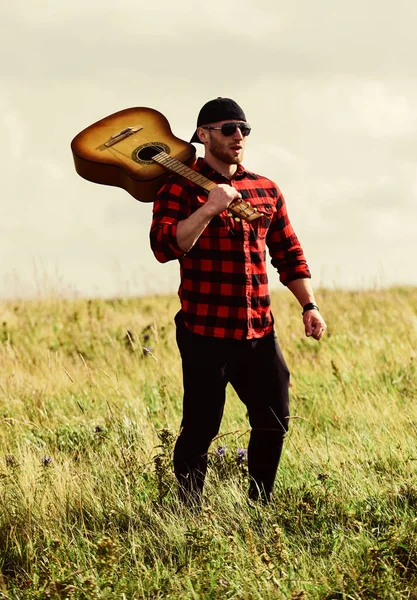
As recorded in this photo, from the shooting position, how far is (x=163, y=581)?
136 inches

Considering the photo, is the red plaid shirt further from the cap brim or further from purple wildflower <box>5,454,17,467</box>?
purple wildflower <box>5,454,17,467</box>

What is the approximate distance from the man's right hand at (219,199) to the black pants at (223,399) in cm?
75

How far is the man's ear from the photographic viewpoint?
421 cm

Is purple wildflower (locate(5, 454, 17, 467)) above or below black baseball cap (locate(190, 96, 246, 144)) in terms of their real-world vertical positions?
below

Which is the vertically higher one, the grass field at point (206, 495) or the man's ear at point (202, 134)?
the man's ear at point (202, 134)

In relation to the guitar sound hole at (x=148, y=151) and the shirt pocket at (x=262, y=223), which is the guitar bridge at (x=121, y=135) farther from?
the shirt pocket at (x=262, y=223)

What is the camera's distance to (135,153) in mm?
4516

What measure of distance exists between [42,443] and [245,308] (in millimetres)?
2478

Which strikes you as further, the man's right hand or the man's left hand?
the man's left hand

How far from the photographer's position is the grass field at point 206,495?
11.1 feet

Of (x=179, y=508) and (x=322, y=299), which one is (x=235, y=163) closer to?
(x=179, y=508)

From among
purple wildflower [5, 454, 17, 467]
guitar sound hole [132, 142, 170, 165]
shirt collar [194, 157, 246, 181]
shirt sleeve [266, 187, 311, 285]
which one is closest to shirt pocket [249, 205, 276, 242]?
shirt sleeve [266, 187, 311, 285]

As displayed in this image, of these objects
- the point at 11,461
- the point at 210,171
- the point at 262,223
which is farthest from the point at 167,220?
the point at 11,461

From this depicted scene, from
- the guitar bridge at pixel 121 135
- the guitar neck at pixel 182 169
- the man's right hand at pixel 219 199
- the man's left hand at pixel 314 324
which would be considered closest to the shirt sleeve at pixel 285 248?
the man's left hand at pixel 314 324
